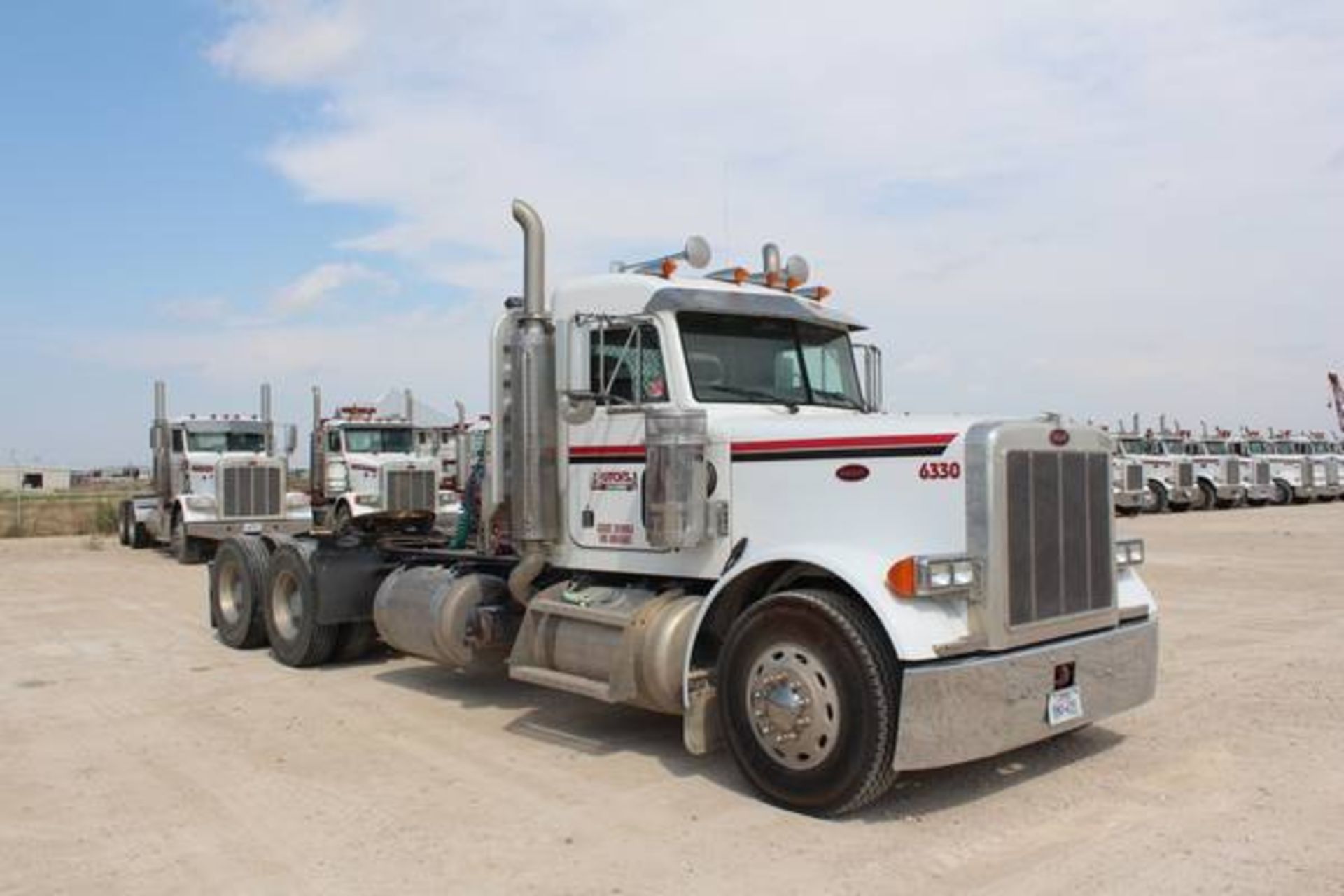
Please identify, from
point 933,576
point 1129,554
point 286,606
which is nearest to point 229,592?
point 286,606

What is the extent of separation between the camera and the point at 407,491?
64.8 feet

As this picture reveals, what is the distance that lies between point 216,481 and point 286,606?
36.5 ft

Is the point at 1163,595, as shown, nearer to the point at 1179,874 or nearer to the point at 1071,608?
the point at 1071,608

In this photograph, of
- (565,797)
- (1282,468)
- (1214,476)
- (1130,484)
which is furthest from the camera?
(1282,468)

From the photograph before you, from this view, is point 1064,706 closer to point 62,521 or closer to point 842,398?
point 842,398

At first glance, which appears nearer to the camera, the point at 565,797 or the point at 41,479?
the point at 565,797

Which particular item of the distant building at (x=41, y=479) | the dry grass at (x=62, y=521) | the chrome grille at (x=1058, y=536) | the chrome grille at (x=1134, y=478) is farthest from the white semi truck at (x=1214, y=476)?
the distant building at (x=41, y=479)

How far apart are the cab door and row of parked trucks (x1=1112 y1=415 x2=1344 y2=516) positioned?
25.7m

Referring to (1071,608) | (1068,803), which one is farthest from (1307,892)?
(1071,608)

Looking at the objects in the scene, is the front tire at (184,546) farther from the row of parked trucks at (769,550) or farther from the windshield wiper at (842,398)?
the windshield wiper at (842,398)

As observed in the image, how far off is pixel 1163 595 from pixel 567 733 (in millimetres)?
9043

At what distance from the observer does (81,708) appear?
779cm

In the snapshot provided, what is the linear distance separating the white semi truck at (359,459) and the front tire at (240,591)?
9.81m

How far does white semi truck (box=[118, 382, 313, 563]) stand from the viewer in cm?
1994
